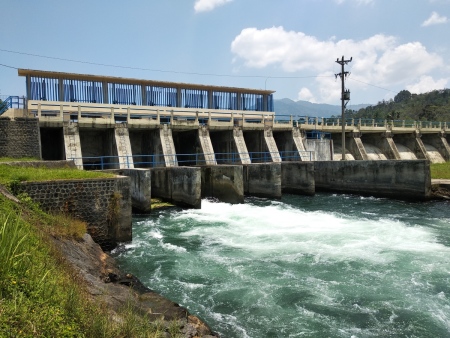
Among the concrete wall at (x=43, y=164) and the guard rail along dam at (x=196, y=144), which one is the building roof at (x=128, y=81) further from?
the concrete wall at (x=43, y=164)

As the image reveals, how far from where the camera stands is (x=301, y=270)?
33.5 feet

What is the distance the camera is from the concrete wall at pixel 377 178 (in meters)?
22.5

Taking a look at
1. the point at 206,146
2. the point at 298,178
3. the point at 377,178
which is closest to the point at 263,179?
the point at 298,178

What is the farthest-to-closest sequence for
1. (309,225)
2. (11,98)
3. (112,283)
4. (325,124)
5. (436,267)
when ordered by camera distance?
(325,124) < (11,98) < (309,225) < (436,267) < (112,283)

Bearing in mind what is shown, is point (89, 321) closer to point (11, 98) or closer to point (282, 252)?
point (282, 252)

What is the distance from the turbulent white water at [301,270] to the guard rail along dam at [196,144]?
5248 mm

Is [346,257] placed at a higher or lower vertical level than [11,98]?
lower

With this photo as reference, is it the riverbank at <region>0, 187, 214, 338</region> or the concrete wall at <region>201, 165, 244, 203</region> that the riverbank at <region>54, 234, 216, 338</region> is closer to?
the riverbank at <region>0, 187, 214, 338</region>

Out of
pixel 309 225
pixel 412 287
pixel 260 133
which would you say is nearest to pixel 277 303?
pixel 412 287

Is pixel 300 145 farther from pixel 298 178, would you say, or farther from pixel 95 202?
pixel 95 202

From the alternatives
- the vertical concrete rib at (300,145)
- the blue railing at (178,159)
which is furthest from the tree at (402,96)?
the blue railing at (178,159)

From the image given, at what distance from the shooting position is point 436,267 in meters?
10.4

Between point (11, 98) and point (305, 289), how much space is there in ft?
66.8

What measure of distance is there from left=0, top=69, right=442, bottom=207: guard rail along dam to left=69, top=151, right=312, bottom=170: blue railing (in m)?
0.08
